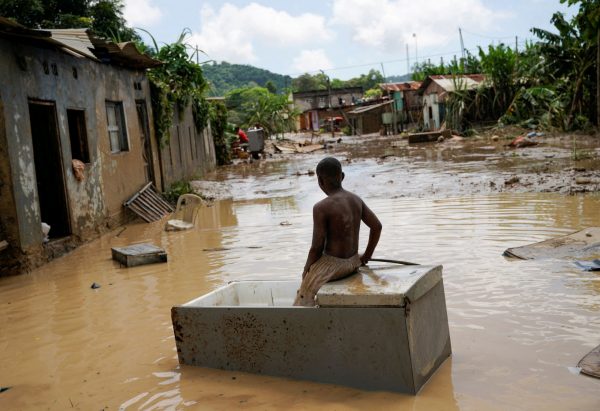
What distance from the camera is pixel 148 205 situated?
13141 millimetres

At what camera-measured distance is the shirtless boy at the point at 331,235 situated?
4.20 meters

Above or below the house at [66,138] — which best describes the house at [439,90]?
above

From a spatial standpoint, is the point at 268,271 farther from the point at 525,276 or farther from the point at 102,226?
the point at 102,226

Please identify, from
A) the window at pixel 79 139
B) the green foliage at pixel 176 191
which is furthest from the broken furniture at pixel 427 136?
the window at pixel 79 139

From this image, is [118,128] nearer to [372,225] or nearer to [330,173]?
[330,173]

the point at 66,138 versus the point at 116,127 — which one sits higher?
the point at 116,127

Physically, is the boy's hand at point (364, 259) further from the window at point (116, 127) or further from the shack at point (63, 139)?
the window at point (116, 127)

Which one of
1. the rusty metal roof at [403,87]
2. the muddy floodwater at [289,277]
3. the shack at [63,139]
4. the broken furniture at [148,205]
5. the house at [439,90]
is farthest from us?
the rusty metal roof at [403,87]

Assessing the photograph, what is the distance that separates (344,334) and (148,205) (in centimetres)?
1008

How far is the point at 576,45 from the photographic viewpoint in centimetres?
2353

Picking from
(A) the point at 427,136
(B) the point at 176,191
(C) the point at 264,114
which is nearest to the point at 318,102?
(C) the point at 264,114

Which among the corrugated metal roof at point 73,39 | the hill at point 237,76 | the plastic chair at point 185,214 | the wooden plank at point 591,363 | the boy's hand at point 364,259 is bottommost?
the wooden plank at point 591,363

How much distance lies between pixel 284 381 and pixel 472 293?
252cm

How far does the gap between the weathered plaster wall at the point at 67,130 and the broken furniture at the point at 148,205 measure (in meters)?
0.19
